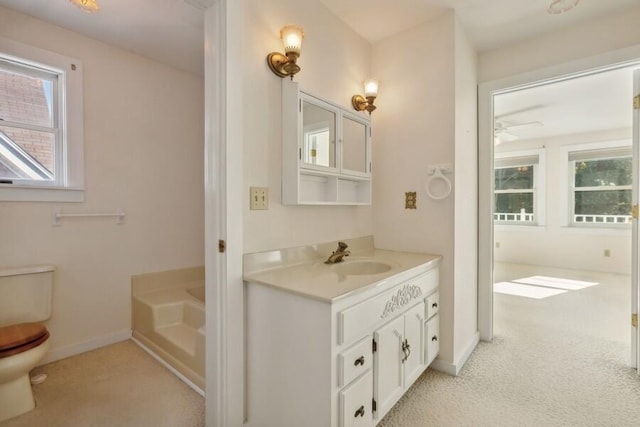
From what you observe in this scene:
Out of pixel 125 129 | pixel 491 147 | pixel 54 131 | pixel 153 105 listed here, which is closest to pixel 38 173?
pixel 54 131

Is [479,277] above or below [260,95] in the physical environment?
below

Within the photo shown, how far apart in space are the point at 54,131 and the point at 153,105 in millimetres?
759

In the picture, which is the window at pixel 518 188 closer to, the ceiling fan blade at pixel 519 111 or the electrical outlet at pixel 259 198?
the ceiling fan blade at pixel 519 111

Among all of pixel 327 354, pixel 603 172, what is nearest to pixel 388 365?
pixel 327 354

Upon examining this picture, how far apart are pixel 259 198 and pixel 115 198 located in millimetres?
1674

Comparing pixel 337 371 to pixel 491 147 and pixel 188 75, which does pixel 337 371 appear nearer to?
pixel 491 147

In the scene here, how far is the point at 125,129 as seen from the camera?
8.26 ft

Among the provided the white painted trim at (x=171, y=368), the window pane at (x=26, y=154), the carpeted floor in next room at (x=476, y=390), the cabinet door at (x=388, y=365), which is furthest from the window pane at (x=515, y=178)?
the window pane at (x=26, y=154)

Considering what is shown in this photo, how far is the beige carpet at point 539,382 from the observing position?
1.61 meters

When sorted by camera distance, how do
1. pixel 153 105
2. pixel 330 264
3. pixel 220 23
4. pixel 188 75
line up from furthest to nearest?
pixel 188 75 < pixel 153 105 < pixel 330 264 < pixel 220 23

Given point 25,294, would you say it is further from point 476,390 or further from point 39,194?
point 476,390

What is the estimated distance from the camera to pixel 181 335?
2.23 metres

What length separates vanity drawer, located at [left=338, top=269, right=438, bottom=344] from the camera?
3.97ft

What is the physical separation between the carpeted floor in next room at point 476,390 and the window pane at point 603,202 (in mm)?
3227
